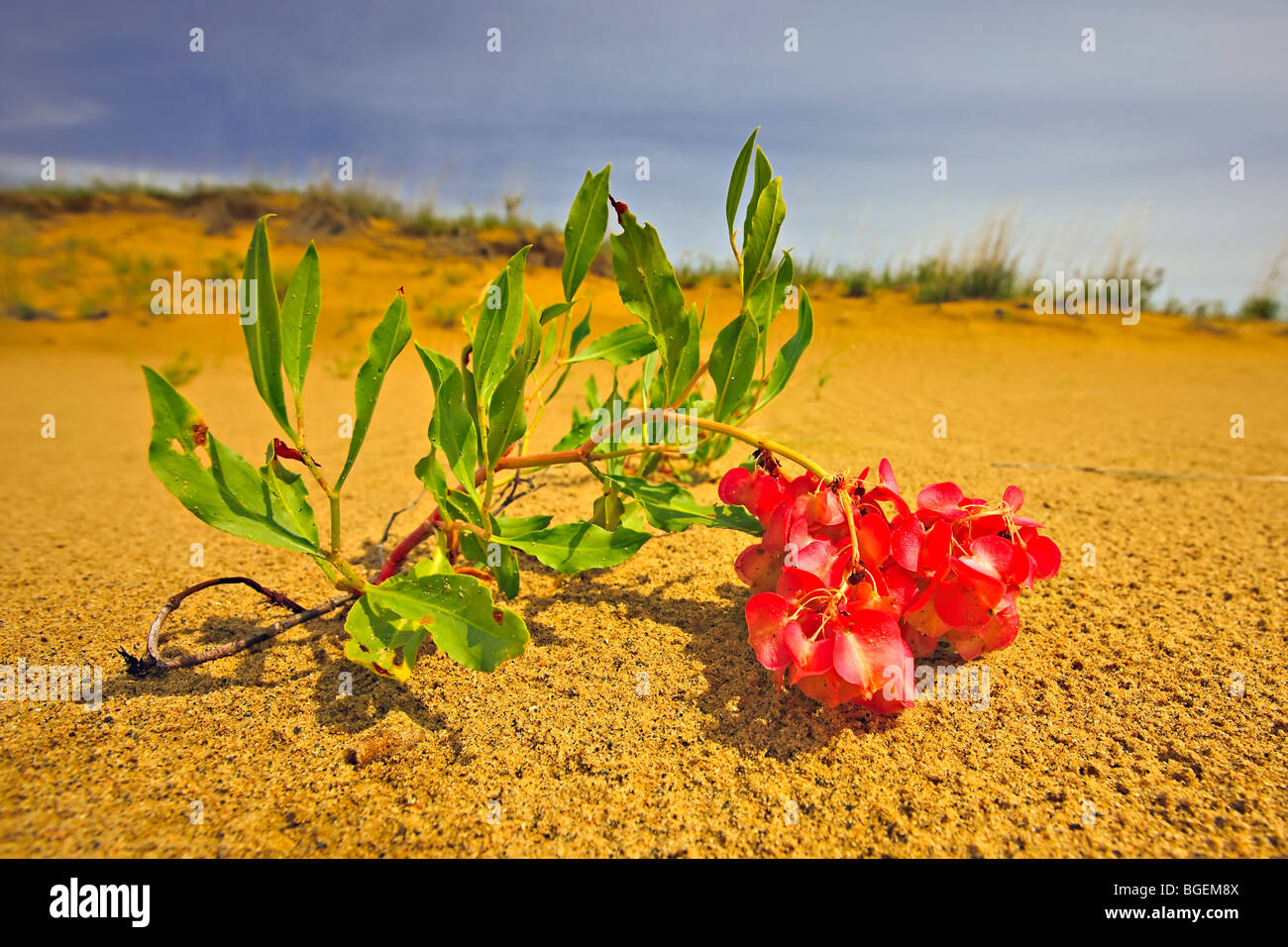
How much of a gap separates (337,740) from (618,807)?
0.40 metres

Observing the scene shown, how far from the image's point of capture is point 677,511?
1131mm

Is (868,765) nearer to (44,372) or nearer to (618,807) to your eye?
(618,807)

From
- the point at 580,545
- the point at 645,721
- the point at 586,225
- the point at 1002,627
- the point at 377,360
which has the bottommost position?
the point at 645,721

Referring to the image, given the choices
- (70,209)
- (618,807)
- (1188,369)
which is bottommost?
(618,807)

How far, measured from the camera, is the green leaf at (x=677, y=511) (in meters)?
1.10

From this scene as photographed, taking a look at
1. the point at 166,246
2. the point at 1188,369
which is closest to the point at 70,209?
the point at 166,246

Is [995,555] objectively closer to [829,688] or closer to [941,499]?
[941,499]

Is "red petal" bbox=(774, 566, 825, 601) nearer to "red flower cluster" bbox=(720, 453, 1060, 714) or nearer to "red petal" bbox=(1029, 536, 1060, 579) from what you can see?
"red flower cluster" bbox=(720, 453, 1060, 714)

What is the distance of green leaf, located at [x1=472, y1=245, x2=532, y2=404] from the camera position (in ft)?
3.29

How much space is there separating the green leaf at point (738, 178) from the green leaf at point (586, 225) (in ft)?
0.65

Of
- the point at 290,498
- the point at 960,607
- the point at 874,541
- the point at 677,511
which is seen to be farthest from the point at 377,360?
the point at 960,607

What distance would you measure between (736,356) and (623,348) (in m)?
0.24

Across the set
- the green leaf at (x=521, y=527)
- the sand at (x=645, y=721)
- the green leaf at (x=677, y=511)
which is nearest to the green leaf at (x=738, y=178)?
the green leaf at (x=677, y=511)

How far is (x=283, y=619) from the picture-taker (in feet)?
4.02
